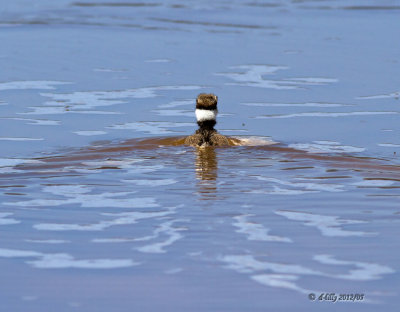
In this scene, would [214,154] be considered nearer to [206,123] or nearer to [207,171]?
[206,123]

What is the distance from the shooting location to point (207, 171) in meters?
11.5

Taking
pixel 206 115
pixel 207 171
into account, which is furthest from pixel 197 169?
pixel 206 115

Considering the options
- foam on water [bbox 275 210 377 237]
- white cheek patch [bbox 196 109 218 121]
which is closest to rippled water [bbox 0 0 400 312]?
foam on water [bbox 275 210 377 237]

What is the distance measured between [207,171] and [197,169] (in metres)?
0.17

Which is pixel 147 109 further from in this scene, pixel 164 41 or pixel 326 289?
pixel 326 289

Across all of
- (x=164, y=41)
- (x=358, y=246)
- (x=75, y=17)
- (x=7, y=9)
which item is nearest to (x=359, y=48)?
(x=164, y=41)

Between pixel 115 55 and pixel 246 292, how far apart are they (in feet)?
47.9

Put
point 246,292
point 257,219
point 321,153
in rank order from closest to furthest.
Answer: point 246,292
point 257,219
point 321,153

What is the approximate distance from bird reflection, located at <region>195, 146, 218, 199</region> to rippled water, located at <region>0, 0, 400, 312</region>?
57 millimetres

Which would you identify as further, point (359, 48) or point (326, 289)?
point (359, 48)

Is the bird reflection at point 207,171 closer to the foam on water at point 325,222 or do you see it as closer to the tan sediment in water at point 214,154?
the tan sediment in water at point 214,154

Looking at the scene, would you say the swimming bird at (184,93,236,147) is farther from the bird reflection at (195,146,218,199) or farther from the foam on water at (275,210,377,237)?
the foam on water at (275,210,377,237)

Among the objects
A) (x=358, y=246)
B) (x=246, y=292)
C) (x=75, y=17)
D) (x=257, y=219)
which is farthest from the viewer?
(x=75, y=17)

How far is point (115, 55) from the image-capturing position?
2127 cm
